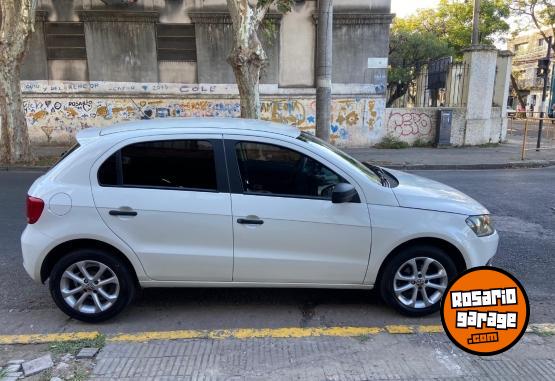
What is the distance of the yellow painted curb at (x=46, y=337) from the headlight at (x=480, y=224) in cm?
308

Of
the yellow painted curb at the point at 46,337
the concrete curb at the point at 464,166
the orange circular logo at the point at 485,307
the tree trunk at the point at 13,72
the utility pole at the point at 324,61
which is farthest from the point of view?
the concrete curb at the point at 464,166

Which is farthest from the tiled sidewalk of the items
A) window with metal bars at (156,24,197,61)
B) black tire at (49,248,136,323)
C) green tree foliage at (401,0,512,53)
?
green tree foliage at (401,0,512,53)

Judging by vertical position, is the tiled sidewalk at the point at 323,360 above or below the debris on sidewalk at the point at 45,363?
below

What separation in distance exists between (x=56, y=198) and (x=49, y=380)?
134 cm

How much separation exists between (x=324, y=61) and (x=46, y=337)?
828 cm

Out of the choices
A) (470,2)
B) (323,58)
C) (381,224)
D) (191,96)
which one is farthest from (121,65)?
(470,2)

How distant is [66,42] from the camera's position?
14555 millimetres

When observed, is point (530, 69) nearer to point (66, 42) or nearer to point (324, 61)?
point (324, 61)

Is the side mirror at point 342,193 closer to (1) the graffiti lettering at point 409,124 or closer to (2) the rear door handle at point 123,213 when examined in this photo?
(2) the rear door handle at point 123,213

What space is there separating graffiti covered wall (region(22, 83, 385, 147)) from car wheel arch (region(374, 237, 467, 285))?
11.9 meters

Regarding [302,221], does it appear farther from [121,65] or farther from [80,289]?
[121,65]

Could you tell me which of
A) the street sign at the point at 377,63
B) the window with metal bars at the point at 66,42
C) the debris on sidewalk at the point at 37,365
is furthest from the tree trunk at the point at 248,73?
the debris on sidewalk at the point at 37,365

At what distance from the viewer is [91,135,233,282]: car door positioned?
344cm

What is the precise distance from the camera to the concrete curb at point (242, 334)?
3.32 metres
